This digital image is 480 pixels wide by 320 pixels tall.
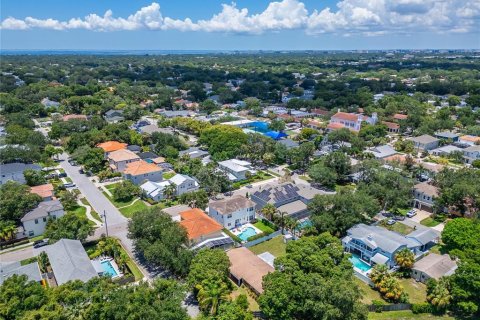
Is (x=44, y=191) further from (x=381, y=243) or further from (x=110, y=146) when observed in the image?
(x=381, y=243)

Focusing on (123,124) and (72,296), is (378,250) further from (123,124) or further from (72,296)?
(123,124)

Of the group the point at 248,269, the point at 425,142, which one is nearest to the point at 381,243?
the point at 248,269

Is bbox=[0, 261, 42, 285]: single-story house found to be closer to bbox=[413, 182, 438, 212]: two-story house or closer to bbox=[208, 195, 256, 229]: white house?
bbox=[208, 195, 256, 229]: white house

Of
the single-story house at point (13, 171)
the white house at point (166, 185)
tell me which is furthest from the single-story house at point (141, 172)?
the single-story house at point (13, 171)

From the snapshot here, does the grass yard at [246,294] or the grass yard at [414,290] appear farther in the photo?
the grass yard at [414,290]

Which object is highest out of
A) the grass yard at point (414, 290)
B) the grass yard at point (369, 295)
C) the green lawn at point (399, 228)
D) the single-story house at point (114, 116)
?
the single-story house at point (114, 116)

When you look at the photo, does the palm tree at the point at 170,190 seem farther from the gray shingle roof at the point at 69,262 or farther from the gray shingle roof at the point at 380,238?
the gray shingle roof at the point at 380,238

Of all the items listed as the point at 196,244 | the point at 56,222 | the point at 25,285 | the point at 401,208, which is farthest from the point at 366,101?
the point at 25,285
